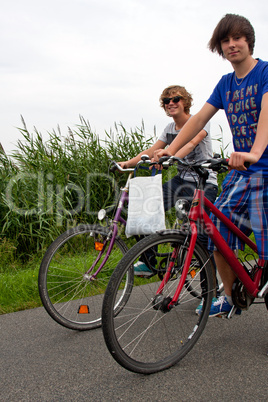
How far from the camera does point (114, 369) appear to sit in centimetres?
262

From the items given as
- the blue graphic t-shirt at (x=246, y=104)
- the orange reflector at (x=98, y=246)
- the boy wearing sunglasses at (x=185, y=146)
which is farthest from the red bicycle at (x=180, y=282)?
the boy wearing sunglasses at (x=185, y=146)

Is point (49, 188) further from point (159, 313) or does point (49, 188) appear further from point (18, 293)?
point (159, 313)

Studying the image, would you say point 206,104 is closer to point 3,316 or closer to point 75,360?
point 75,360

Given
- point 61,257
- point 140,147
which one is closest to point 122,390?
point 61,257

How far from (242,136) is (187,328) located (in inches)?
58.7

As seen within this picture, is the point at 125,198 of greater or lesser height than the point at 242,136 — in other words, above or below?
below

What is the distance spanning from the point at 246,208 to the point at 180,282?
0.69 m

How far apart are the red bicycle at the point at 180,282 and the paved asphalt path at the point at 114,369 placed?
13 cm

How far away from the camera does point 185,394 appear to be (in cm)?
231

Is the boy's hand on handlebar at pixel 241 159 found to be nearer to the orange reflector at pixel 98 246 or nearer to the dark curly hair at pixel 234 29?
the dark curly hair at pixel 234 29

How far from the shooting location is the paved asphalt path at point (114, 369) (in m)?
2.33

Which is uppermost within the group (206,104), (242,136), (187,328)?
(206,104)

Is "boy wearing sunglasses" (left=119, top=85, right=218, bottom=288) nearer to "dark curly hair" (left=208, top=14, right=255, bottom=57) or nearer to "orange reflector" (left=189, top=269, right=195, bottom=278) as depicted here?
"orange reflector" (left=189, top=269, right=195, bottom=278)

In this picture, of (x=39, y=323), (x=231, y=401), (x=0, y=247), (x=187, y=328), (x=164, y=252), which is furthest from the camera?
(x=0, y=247)
